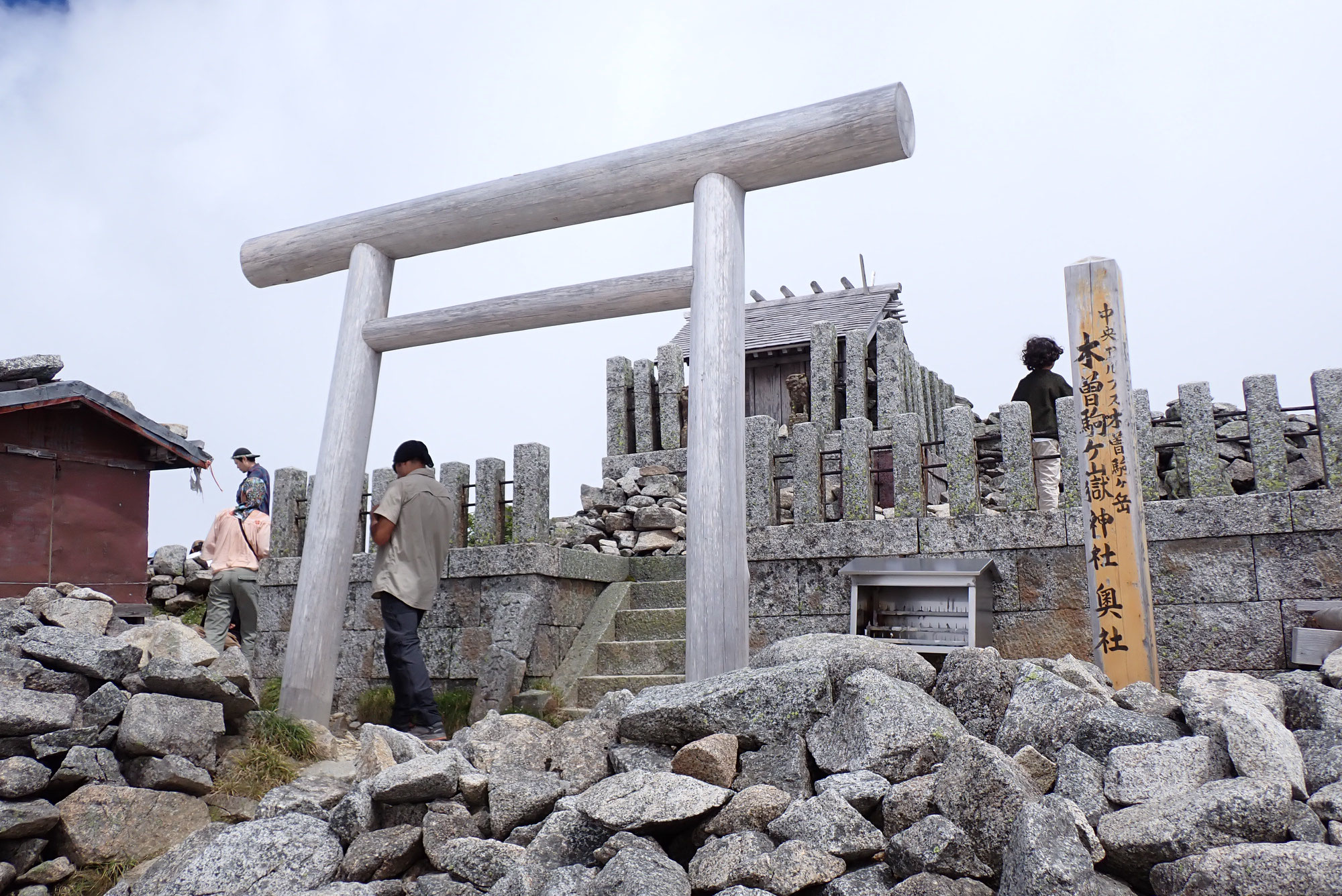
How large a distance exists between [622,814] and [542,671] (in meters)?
3.89

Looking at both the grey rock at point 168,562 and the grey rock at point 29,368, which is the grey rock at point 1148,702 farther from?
the grey rock at point 168,562

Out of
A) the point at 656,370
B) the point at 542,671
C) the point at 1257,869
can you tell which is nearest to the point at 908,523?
the point at 542,671

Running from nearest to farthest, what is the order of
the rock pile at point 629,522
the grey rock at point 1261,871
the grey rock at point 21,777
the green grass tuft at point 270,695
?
the grey rock at point 1261,871 → the grey rock at point 21,777 → the green grass tuft at point 270,695 → the rock pile at point 629,522

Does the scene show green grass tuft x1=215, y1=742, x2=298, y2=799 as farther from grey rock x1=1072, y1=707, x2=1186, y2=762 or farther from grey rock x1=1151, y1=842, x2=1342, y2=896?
grey rock x1=1151, y1=842, x2=1342, y2=896

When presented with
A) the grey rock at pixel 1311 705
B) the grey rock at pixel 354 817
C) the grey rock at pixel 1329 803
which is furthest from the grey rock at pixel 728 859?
the grey rock at pixel 1311 705

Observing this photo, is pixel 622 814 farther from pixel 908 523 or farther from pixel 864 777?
pixel 908 523

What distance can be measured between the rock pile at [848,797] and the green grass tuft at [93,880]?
0.50m

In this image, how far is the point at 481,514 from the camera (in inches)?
302

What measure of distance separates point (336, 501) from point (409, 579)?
39.1 inches

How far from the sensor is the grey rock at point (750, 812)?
3.26 m

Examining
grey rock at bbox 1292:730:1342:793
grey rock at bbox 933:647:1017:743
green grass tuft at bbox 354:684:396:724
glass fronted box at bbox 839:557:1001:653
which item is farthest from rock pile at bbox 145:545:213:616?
grey rock at bbox 1292:730:1342:793

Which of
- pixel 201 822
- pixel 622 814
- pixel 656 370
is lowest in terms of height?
pixel 201 822

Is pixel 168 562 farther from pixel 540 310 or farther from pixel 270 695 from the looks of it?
pixel 540 310

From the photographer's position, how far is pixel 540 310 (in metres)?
6.34
